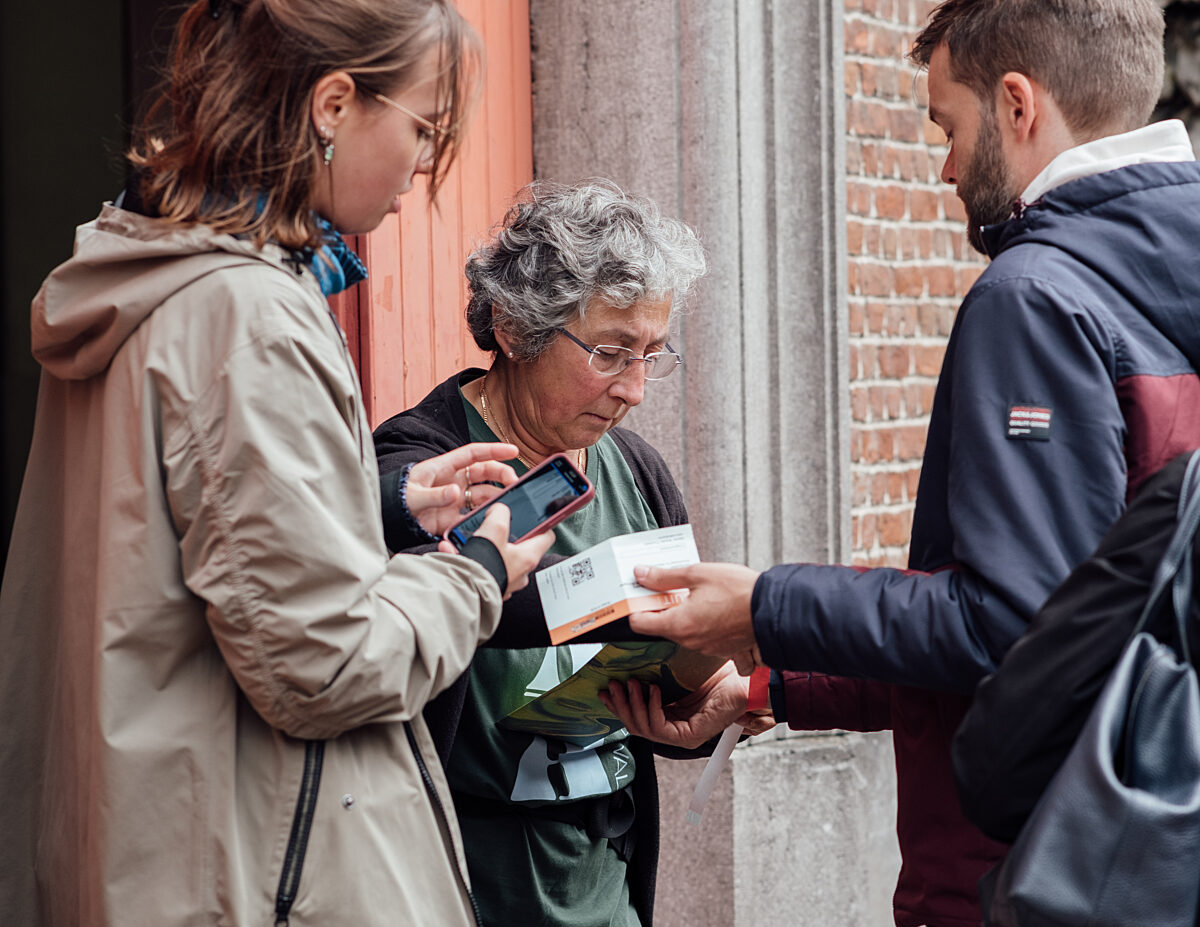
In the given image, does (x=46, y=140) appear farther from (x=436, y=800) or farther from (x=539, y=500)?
(x=436, y=800)

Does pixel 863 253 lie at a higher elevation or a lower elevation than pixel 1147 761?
higher

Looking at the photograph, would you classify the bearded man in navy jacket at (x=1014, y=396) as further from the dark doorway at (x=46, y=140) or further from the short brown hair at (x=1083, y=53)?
the dark doorway at (x=46, y=140)

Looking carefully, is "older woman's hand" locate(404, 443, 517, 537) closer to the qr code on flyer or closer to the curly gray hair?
the qr code on flyer

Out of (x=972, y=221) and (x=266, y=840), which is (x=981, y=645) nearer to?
(x=972, y=221)

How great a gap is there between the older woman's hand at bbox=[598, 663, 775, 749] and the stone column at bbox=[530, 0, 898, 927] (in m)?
1.32

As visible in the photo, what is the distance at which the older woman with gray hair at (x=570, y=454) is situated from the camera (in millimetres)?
2365

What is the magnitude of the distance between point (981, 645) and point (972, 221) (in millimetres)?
699

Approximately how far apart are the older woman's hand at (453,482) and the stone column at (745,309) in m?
1.70

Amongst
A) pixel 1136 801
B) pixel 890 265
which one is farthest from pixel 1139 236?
pixel 890 265

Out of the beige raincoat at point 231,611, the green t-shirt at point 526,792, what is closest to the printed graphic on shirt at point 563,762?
the green t-shirt at point 526,792

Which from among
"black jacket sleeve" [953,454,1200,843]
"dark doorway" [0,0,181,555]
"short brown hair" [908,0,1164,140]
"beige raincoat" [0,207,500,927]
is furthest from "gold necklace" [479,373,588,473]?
"dark doorway" [0,0,181,555]

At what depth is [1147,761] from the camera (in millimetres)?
1431

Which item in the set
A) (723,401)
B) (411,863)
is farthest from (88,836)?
(723,401)

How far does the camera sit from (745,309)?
12.9 ft
